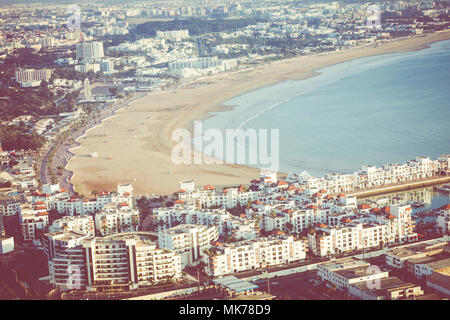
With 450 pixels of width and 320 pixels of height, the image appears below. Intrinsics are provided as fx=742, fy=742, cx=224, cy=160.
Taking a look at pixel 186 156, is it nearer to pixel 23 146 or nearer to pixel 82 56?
pixel 23 146

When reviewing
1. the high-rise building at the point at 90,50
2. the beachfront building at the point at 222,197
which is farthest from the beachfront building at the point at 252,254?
the high-rise building at the point at 90,50

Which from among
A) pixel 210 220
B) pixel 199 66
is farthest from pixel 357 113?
pixel 199 66

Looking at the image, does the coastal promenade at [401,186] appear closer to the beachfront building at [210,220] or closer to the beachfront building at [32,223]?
the beachfront building at [210,220]

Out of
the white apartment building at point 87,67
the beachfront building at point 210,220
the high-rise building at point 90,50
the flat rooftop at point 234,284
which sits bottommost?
the beachfront building at point 210,220

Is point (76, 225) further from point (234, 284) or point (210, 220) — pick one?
point (234, 284)

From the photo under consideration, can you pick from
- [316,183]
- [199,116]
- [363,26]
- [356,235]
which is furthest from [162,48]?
[356,235]

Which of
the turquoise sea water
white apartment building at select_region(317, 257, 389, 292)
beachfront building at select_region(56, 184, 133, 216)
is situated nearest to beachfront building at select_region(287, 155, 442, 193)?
the turquoise sea water

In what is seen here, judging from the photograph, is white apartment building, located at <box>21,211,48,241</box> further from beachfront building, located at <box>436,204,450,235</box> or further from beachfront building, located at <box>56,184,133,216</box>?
beachfront building, located at <box>436,204,450,235</box>

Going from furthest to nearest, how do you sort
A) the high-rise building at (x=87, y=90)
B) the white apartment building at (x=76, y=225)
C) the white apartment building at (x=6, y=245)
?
the high-rise building at (x=87, y=90) < the white apartment building at (x=76, y=225) < the white apartment building at (x=6, y=245)
